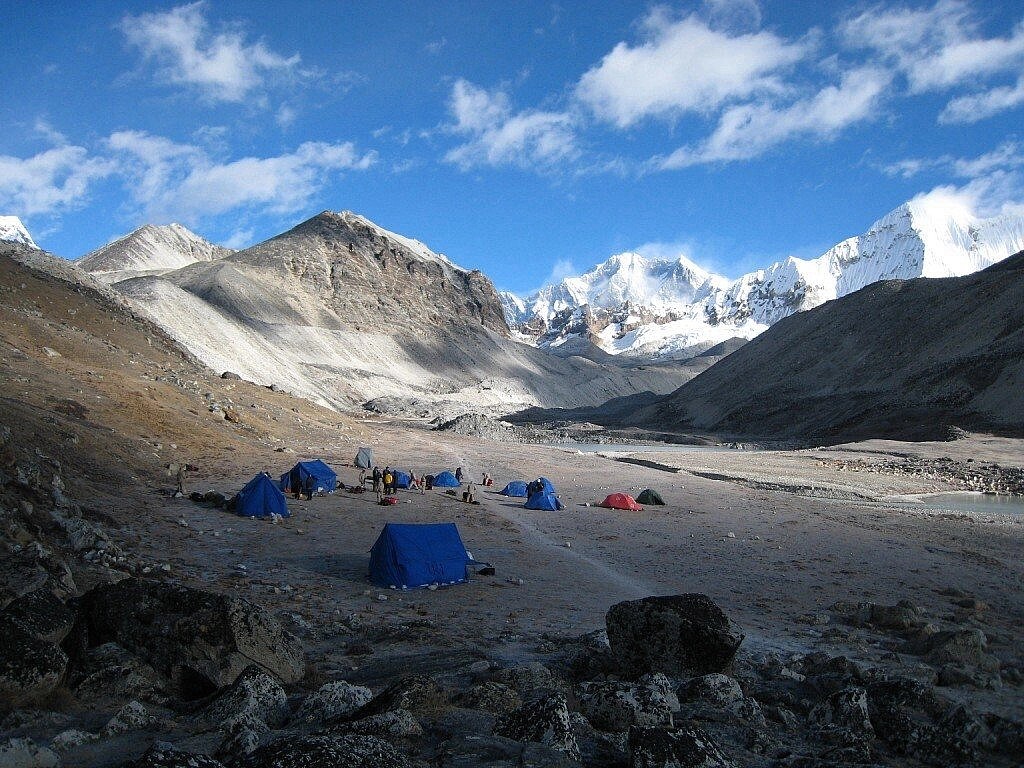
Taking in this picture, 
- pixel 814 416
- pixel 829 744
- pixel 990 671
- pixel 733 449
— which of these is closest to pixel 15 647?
pixel 829 744

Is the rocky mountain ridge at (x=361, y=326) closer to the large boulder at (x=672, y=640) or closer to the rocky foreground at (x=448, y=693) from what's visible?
the rocky foreground at (x=448, y=693)

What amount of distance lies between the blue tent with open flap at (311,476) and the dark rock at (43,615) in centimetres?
1640

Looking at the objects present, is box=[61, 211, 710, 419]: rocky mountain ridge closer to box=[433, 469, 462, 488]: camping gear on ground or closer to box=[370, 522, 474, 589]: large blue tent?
box=[433, 469, 462, 488]: camping gear on ground

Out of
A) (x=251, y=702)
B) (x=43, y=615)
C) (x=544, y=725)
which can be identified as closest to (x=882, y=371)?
(x=544, y=725)

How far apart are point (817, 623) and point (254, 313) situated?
4262 inches

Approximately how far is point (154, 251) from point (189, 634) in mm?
172546

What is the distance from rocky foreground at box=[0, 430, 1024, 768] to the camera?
546 centimetres

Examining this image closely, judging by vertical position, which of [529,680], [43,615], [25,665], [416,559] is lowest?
[529,680]

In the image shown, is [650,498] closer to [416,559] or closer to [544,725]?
[416,559]

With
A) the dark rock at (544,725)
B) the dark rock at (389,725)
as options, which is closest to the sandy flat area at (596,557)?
the dark rock at (389,725)

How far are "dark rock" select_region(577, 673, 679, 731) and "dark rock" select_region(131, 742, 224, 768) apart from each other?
3.62m

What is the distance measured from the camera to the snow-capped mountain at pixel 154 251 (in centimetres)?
14388

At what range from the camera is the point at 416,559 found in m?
14.1

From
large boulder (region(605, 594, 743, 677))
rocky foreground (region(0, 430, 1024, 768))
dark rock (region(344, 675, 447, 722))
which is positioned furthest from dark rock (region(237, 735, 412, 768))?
large boulder (region(605, 594, 743, 677))
